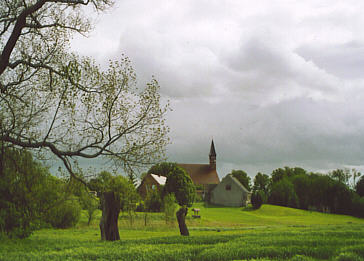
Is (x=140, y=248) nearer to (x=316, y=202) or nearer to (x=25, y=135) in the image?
(x=25, y=135)

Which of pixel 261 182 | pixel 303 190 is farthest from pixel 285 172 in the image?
pixel 303 190

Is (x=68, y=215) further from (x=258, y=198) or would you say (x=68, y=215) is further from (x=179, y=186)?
(x=258, y=198)

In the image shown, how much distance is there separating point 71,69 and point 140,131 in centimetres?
429

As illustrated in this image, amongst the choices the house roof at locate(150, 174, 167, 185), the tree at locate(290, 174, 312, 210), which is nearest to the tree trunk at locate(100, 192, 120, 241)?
the house roof at locate(150, 174, 167, 185)

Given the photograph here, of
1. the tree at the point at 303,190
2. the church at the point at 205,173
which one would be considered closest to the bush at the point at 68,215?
the tree at the point at 303,190

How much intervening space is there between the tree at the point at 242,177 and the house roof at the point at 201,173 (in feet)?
19.6

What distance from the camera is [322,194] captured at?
2418 inches

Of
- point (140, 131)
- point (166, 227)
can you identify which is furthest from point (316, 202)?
point (140, 131)

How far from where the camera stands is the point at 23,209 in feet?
51.4

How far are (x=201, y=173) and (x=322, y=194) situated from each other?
42.0 m

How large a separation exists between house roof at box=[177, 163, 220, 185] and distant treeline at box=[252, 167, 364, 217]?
98.4ft

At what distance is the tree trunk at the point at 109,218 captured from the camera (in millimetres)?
14562

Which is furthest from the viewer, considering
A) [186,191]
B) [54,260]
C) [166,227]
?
[186,191]

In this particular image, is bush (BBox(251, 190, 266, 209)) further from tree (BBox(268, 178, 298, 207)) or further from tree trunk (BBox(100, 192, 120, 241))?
tree trunk (BBox(100, 192, 120, 241))
